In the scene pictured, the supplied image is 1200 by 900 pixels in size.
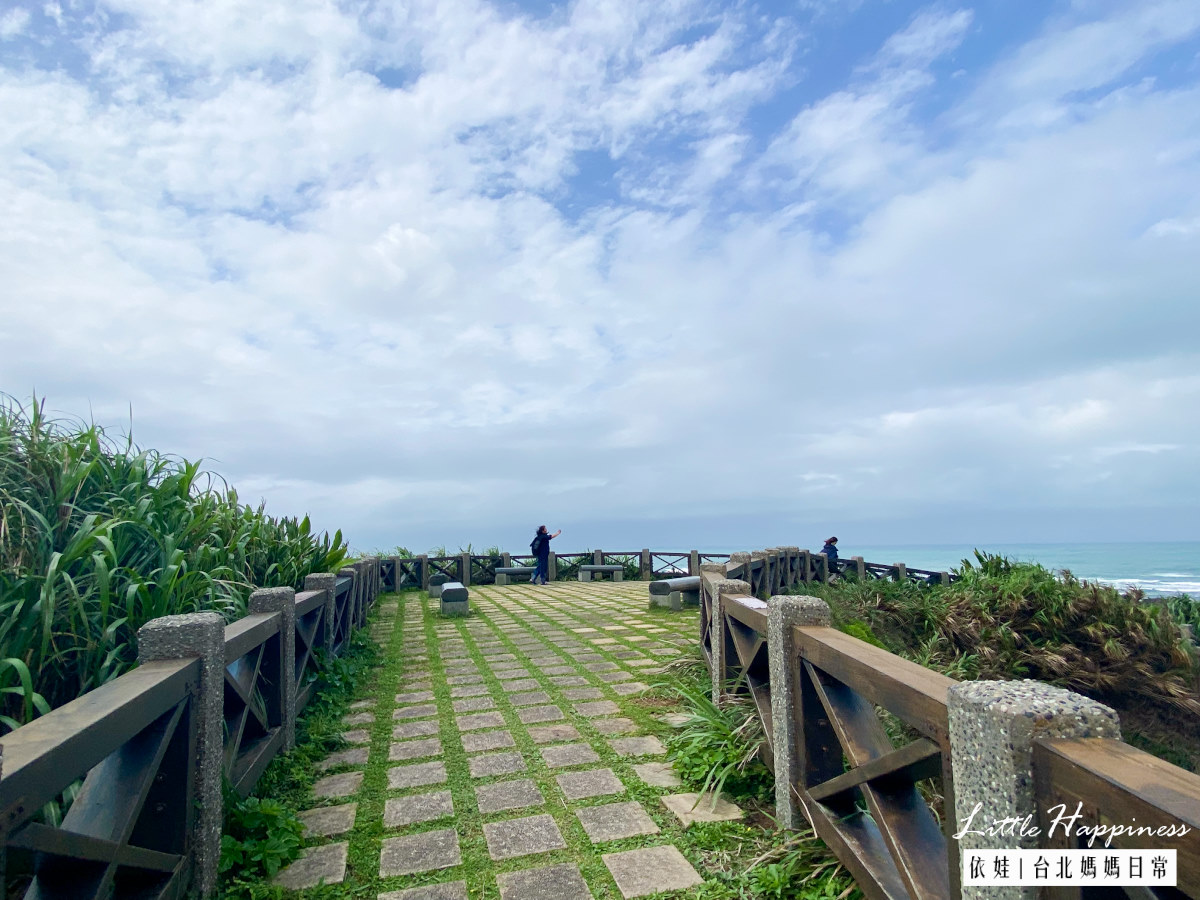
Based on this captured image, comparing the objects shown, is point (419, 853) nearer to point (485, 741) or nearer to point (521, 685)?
point (485, 741)

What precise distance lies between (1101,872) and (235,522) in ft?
18.8

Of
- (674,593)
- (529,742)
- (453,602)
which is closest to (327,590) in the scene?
(529,742)

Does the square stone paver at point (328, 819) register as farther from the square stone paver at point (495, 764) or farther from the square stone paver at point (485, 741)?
the square stone paver at point (485, 741)

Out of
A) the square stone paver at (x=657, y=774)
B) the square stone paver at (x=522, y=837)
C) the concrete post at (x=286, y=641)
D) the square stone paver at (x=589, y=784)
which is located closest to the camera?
the square stone paver at (x=522, y=837)

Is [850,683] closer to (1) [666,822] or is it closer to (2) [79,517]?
(1) [666,822]

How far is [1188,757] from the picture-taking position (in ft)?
22.8

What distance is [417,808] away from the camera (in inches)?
139

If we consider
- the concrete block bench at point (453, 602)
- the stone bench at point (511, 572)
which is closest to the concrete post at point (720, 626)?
the concrete block bench at point (453, 602)

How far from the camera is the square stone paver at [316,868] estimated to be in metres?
2.85

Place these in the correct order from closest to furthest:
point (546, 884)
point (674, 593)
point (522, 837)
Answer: point (546, 884), point (522, 837), point (674, 593)

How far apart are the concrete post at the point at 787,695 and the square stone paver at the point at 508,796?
1268 mm

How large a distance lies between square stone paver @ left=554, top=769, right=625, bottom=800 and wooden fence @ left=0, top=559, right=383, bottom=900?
168 cm

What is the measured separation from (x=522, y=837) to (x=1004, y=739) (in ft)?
7.87

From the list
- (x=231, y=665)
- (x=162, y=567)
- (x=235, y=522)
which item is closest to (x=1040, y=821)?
(x=231, y=665)
